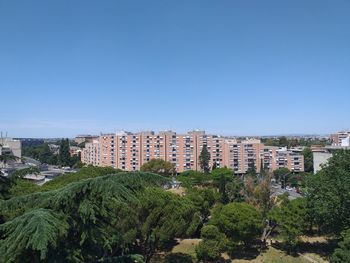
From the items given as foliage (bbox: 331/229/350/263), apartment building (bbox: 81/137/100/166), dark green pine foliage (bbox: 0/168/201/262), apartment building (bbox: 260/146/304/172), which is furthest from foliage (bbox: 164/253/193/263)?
apartment building (bbox: 81/137/100/166)

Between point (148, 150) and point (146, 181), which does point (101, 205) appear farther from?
point (148, 150)

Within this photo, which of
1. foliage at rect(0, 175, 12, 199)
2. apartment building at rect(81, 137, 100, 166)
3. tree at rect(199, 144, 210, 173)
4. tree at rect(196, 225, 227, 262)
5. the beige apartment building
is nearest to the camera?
foliage at rect(0, 175, 12, 199)

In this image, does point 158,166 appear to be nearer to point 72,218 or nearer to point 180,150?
point 180,150

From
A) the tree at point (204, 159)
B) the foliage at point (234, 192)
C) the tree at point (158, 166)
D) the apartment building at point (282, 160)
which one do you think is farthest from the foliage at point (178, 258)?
the apartment building at point (282, 160)

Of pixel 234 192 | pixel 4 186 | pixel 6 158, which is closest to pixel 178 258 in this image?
pixel 234 192

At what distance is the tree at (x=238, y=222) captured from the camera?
24953 millimetres

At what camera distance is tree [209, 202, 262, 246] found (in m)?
25.0

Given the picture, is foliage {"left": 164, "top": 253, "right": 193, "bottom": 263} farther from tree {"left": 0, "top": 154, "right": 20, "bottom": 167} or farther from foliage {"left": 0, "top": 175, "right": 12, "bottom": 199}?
tree {"left": 0, "top": 154, "right": 20, "bottom": 167}

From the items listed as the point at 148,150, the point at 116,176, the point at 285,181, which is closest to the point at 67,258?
the point at 116,176

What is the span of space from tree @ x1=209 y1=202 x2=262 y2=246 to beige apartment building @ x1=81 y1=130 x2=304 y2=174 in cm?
5447

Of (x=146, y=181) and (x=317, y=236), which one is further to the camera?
(x=317, y=236)

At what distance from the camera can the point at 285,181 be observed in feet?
235

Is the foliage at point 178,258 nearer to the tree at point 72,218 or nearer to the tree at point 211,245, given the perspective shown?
the tree at point 211,245

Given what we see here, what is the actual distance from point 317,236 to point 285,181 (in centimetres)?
4187
